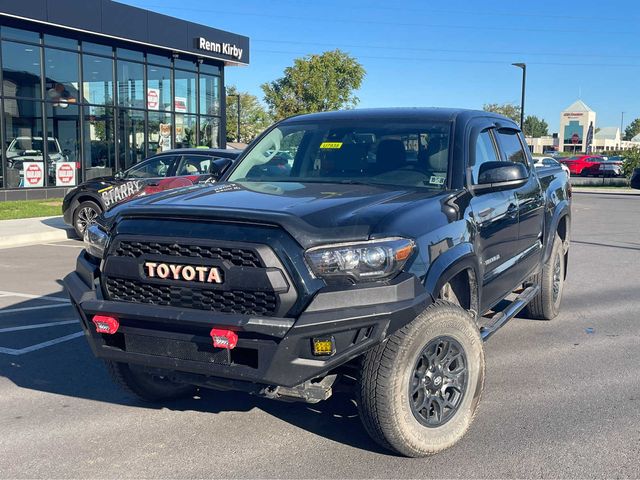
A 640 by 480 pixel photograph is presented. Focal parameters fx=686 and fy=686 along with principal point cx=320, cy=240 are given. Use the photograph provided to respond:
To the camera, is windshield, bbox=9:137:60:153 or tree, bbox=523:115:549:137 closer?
windshield, bbox=9:137:60:153

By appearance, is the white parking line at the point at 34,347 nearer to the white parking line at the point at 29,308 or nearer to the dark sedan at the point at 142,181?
the white parking line at the point at 29,308

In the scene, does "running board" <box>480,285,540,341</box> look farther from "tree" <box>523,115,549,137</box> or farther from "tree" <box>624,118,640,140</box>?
"tree" <box>624,118,640,140</box>

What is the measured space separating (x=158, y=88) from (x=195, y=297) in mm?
23412

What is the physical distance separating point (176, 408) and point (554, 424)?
7.86 ft

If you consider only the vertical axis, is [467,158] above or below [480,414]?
above

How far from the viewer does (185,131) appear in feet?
88.6

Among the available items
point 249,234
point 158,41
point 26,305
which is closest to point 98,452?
point 249,234

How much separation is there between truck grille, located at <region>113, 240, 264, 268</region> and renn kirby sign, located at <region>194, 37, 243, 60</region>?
23733 millimetres

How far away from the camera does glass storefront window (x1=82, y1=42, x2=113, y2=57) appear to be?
72.5 ft

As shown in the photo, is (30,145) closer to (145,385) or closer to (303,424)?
(145,385)

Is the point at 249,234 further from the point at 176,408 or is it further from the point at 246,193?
the point at 176,408

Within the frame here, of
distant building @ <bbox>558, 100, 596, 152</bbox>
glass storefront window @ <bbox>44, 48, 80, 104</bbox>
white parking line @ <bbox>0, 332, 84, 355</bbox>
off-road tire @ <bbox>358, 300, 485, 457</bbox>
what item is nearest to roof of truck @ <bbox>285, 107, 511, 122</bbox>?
off-road tire @ <bbox>358, 300, 485, 457</bbox>

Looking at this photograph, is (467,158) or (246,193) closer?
(246,193)

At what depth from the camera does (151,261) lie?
3494 millimetres
